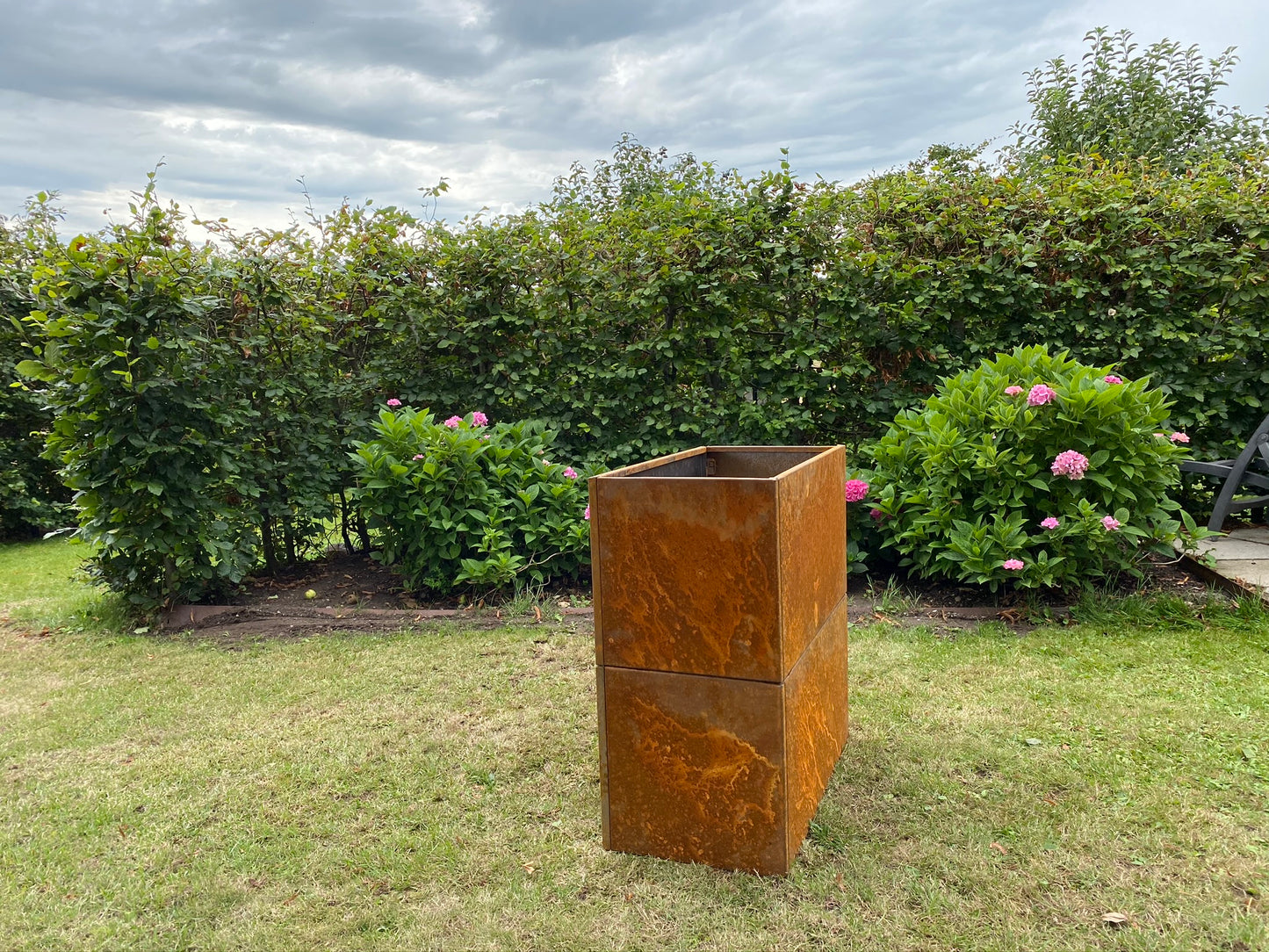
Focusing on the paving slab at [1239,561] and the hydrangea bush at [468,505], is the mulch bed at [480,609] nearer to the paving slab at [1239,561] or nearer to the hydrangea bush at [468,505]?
the paving slab at [1239,561]

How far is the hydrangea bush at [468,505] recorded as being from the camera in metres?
5.05

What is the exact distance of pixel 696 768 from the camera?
2.34 metres

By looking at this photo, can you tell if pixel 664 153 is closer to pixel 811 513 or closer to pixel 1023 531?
pixel 1023 531

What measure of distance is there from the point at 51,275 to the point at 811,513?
15.0ft

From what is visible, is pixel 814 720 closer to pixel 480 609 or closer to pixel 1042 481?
pixel 1042 481

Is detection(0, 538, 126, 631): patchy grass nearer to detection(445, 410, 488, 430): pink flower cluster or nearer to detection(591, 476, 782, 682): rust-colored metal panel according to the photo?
detection(445, 410, 488, 430): pink flower cluster

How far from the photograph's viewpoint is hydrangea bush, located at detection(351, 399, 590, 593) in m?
5.05

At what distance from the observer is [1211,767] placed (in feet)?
9.18

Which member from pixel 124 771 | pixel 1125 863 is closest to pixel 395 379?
pixel 124 771

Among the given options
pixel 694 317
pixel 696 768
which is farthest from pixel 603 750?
pixel 694 317

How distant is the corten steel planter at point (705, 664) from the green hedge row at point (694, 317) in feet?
11.1

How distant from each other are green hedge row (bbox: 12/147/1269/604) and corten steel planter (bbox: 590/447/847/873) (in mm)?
3374

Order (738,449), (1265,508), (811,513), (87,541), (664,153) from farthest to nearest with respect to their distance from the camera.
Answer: (664,153) < (1265,508) < (87,541) < (738,449) < (811,513)

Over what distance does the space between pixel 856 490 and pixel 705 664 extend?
280cm
